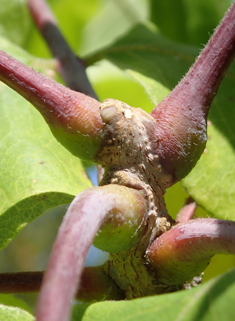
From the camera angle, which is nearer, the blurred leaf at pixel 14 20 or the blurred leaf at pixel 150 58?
the blurred leaf at pixel 150 58

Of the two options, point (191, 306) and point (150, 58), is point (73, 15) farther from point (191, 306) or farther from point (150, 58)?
point (191, 306)

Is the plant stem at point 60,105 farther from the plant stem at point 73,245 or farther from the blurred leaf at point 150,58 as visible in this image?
the blurred leaf at point 150,58

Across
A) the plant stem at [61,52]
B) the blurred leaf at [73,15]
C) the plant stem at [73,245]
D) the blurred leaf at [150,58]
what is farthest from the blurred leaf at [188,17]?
the plant stem at [73,245]

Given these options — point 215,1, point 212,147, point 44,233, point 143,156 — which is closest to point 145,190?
point 143,156

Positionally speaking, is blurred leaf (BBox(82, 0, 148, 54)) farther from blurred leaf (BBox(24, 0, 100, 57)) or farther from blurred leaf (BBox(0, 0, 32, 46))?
blurred leaf (BBox(0, 0, 32, 46))

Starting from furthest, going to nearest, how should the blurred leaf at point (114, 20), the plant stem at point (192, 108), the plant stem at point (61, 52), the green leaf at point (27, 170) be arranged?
the blurred leaf at point (114, 20)
the plant stem at point (61, 52)
the green leaf at point (27, 170)
the plant stem at point (192, 108)

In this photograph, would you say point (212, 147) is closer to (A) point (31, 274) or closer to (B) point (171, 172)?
(B) point (171, 172)
